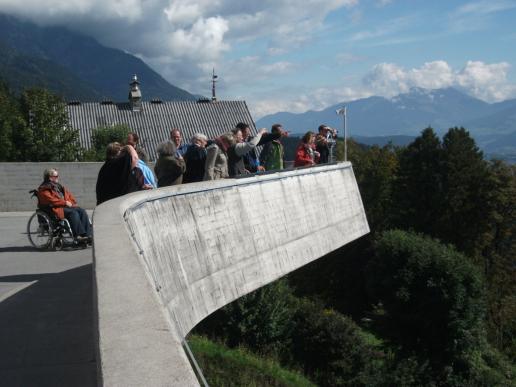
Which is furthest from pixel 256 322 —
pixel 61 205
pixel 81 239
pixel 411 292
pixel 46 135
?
pixel 46 135

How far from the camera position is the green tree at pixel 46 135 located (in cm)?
3894

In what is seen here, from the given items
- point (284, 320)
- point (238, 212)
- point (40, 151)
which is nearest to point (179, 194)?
point (238, 212)

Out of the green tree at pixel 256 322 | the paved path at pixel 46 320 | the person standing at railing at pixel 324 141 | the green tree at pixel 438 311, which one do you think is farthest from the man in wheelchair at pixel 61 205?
the green tree at pixel 438 311

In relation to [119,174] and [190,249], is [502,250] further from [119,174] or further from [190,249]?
[190,249]

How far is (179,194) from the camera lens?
9.77 metres

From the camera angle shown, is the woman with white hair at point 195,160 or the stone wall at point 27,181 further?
the stone wall at point 27,181

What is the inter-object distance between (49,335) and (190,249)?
3.25m

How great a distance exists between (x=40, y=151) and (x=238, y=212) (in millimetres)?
29283

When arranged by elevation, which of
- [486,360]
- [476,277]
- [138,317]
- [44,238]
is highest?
[138,317]

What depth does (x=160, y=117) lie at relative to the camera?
5991 centimetres

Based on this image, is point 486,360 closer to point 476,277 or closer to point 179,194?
point 476,277

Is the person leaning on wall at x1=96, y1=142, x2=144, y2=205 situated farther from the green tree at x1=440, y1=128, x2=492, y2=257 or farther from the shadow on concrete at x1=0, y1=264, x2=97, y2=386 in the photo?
the green tree at x1=440, y1=128, x2=492, y2=257

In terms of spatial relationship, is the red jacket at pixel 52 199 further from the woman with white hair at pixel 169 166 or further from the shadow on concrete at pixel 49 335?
the shadow on concrete at pixel 49 335

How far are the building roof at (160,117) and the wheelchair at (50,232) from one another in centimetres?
4356
